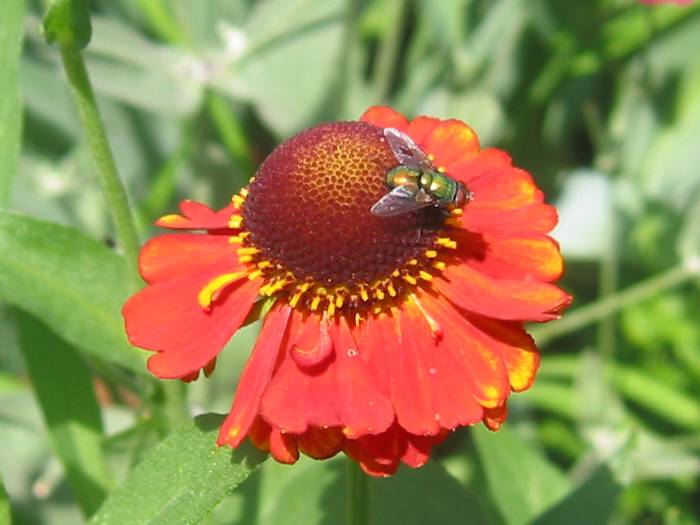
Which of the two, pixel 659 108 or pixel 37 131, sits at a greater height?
pixel 659 108

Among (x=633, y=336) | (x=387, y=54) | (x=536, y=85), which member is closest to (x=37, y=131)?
(x=387, y=54)

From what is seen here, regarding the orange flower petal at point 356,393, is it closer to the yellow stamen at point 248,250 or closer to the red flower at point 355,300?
the red flower at point 355,300

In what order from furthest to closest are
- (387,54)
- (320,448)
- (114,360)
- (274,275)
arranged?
(387,54) < (114,360) < (274,275) < (320,448)

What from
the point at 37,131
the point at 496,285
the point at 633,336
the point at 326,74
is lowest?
the point at 37,131

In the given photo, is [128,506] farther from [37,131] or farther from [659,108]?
[659,108]

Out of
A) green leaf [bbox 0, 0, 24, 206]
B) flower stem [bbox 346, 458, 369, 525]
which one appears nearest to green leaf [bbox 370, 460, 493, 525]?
flower stem [bbox 346, 458, 369, 525]

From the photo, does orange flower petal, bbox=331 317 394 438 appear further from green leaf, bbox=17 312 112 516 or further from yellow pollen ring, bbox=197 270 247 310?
green leaf, bbox=17 312 112 516
